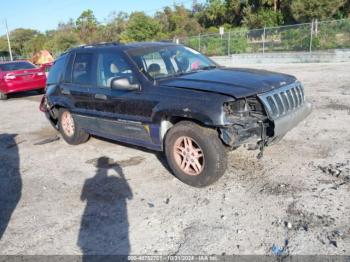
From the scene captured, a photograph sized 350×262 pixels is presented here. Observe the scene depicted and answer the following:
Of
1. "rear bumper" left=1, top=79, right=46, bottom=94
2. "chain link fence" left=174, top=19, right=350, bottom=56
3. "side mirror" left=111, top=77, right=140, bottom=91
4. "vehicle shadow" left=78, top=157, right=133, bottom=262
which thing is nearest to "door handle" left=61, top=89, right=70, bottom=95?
"vehicle shadow" left=78, top=157, right=133, bottom=262

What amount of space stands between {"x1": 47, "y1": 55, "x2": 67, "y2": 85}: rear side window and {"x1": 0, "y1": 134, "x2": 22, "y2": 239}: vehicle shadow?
5.14 ft

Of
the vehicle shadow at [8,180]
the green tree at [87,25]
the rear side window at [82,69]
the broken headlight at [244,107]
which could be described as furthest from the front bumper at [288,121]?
the green tree at [87,25]

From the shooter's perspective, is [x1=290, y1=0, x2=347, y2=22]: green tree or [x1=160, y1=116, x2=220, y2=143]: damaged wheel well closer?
[x1=160, y1=116, x2=220, y2=143]: damaged wheel well

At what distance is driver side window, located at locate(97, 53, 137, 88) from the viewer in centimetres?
542

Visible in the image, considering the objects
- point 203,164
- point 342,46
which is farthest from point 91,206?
point 342,46

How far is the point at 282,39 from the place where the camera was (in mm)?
22766

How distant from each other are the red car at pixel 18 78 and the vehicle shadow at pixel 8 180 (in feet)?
24.1

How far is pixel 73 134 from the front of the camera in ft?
23.4

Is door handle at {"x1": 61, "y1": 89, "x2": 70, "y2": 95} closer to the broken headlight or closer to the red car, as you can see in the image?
the broken headlight

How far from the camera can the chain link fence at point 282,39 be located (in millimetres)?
20438

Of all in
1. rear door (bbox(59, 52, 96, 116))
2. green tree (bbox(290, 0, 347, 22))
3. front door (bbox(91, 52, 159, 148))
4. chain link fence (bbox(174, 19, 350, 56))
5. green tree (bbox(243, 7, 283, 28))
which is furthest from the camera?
green tree (bbox(243, 7, 283, 28))

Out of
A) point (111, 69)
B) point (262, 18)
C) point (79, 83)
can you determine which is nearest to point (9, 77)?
point (79, 83)

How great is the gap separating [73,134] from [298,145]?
13.5 feet

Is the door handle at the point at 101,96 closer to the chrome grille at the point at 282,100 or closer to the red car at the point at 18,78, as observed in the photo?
the chrome grille at the point at 282,100
